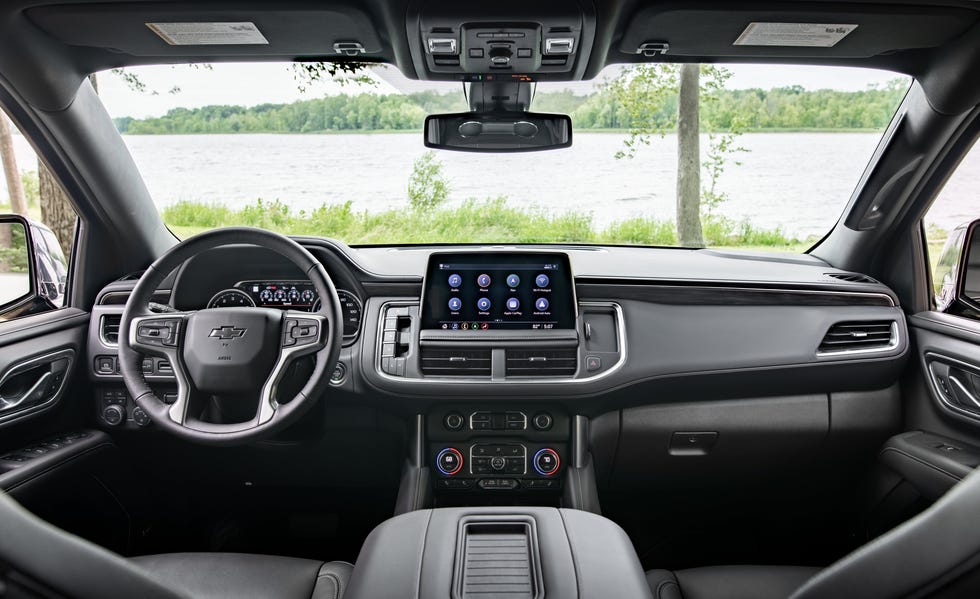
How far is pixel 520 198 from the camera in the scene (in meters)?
3.82

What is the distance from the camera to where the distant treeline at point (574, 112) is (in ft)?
10.4

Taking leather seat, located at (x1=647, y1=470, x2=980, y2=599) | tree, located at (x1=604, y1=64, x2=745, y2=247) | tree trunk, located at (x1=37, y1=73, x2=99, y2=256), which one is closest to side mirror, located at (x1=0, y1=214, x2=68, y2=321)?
tree trunk, located at (x1=37, y1=73, x2=99, y2=256)

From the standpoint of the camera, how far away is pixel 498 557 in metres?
1.78

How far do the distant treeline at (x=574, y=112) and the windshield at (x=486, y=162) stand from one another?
11mm

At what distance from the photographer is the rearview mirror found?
2887 millimetres

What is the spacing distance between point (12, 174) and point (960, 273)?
15.8ft

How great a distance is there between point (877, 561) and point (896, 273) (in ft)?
9.71

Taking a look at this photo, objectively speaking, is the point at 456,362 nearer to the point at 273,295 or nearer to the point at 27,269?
the point at 273,295

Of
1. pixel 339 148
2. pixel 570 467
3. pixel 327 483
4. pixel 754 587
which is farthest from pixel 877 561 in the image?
pixel 339 148

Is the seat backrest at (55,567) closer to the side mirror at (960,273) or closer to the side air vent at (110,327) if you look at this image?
the side air vent at (110,327)

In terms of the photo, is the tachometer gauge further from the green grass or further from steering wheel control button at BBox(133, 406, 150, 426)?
the green grass

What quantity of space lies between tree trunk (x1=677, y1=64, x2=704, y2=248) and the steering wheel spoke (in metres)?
2.36

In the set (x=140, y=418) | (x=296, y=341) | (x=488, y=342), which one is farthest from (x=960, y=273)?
(x=140, y=418)

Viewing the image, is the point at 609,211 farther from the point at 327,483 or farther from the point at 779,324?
the point at 327,483
